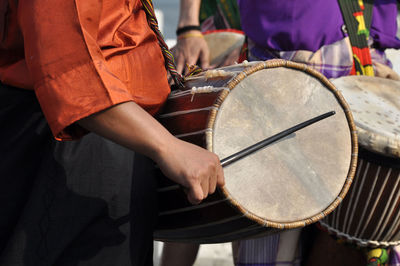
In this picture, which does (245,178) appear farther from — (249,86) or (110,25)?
(110,25)

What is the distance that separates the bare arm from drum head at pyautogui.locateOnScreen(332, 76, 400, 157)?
0.69 m

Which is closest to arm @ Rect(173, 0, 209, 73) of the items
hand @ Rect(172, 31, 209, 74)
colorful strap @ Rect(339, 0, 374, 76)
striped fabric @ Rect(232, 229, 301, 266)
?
hand @ Rect(172, 31, 209, 74)

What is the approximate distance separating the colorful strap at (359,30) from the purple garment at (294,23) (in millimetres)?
28

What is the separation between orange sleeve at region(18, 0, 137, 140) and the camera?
80cm

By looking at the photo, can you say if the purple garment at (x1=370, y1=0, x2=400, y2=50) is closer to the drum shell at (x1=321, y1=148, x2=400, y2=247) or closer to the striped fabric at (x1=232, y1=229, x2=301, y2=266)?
the drum shell at (x1=321, y1=148, x2=400, y2=247)

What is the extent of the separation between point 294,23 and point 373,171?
545mm

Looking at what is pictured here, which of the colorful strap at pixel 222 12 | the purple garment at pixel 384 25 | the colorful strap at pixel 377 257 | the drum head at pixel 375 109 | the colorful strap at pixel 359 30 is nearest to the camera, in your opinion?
the drum head at pixel 375 109

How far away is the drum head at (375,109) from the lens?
4.59 ft

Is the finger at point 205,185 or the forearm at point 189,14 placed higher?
the finger at point 205,185

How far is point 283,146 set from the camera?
1.12 meters

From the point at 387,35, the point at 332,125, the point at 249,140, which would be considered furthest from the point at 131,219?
the point at 387,35

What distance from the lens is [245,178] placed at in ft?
3.44

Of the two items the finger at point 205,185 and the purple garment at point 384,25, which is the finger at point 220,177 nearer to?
the finger at point 205,185

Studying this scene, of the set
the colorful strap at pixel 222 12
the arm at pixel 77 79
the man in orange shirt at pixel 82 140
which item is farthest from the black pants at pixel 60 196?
the colorful strap at pixel 222 12
